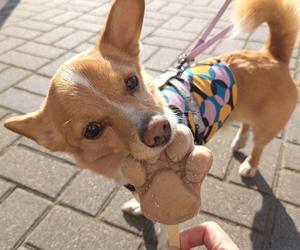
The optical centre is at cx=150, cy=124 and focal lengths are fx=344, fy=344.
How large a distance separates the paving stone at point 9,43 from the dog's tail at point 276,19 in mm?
3477

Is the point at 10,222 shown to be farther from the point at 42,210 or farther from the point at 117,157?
the point at 117,157

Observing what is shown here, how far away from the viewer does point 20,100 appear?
12.4 feet

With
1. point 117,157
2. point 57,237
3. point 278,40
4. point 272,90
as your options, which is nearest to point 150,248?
point 57,237

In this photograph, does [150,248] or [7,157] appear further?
[7,157]

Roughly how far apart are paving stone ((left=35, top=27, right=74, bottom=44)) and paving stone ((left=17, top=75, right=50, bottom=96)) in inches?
39.2

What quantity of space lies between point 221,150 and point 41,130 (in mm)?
1772

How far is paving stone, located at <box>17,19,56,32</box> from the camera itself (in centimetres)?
531

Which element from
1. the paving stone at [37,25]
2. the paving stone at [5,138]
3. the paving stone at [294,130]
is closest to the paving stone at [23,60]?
the paving stone at [37,25]

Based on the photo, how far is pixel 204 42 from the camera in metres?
2.63

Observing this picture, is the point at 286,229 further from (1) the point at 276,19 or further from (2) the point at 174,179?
(1) the point at 276,19

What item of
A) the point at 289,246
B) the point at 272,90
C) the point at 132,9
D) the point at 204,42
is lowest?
the point at 289,246

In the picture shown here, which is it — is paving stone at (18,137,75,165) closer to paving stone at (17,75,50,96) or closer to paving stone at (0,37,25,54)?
paving stone at (17,75,50,96)

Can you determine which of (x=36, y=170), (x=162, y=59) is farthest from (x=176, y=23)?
(x=36, y=170)

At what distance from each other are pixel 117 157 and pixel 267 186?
1.48 meters
